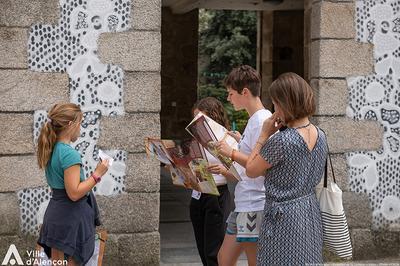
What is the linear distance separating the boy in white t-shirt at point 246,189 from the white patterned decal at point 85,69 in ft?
6.20

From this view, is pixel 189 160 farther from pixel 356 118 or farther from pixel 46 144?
pixel 356 118

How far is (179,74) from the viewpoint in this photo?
609 inches

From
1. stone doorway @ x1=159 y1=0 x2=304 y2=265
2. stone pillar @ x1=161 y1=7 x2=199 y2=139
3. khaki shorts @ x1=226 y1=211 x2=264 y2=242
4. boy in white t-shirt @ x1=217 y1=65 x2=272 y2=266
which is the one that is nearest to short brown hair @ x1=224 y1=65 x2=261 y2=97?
boy in white t-shirt @ x1=217 y1=65 x2=272 y2=266

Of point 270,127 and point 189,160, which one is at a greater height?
point 270,127

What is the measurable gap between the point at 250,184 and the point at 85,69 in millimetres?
2403

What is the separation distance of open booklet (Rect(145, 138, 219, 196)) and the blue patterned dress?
795 mm

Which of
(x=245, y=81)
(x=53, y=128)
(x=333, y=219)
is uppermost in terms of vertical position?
(x=245, y=81)

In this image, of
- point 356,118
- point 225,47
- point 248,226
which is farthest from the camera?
point 225,47

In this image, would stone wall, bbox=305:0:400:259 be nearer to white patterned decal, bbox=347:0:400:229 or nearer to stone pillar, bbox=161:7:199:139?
white patterned decal, bbox=347:0:400:229

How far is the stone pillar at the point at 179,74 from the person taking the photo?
50.3ft

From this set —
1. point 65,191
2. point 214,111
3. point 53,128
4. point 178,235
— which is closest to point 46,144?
point 53,128

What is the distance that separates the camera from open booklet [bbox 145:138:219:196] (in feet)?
15.4

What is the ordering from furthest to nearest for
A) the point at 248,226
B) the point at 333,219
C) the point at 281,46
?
the point at 281,46, the point at 248,226, the point at 333,219

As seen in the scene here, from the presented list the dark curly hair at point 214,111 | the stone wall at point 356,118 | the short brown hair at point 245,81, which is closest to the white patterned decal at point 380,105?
the stone wall at point 356,118
